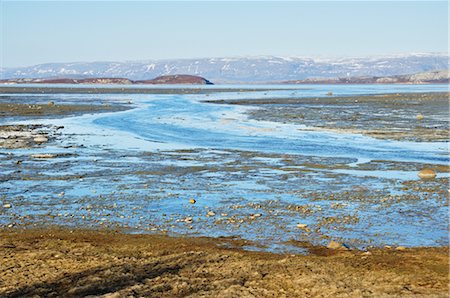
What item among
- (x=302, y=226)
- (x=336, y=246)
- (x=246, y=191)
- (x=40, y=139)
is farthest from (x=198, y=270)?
(x=40, y=139)

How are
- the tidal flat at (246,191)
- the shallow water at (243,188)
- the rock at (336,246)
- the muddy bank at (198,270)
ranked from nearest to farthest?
the muddy bank at (198,270)
the rock at (336,246)
the tidal flat at (246,191)
the shallow water at (243,188)

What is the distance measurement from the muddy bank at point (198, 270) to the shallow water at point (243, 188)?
3.76 feet

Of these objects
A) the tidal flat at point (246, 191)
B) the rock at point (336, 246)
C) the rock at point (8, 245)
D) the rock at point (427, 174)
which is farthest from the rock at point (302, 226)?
the rock at point (427, 174)

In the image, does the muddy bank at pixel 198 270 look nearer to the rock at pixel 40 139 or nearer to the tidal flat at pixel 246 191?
the tidal flat at pixel 246 191

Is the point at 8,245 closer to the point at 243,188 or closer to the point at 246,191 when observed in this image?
the point at 246,191

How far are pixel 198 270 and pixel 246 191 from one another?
26.0 ft

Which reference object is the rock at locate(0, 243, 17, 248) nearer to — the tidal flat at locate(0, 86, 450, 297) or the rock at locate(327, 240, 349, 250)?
the tidal flat at locate(0, 86, 450, 297)

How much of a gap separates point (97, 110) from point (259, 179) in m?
41.9

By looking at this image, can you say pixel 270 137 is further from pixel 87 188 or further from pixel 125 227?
pixel 125 227

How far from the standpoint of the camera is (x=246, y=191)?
1859 cm

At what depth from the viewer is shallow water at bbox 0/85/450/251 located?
14.4 meters

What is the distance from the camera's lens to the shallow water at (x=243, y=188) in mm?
14414

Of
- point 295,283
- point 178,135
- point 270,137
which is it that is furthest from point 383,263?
point 178,135

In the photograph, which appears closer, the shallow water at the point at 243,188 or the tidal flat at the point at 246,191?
the tidal flat at the point at 246,191
